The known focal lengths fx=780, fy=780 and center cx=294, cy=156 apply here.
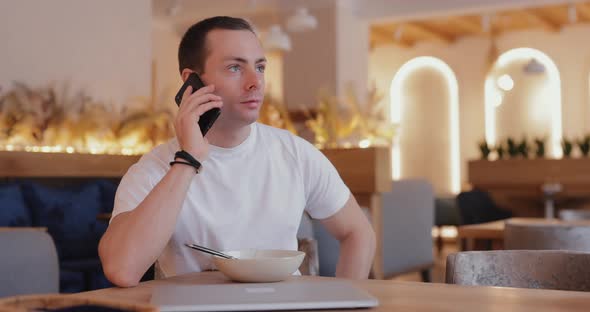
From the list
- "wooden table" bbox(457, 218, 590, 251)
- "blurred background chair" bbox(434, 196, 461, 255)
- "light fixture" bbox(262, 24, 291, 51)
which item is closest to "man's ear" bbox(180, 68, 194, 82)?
"wooden table" bbox(457, 218, 590, 251)

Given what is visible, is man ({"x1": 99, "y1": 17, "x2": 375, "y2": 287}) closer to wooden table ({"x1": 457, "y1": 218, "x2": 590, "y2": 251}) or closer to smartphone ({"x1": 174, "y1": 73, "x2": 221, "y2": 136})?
smartphone ({"x1": 174, "y1": 73, "x2": 221, "y2": 136})

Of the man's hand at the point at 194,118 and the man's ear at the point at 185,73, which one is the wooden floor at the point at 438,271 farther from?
the man's hand at the point at 194,118

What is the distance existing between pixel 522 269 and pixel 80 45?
16.7ft

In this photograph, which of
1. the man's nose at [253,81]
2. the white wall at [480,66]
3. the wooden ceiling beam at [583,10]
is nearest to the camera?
the man's nose at [253,81]

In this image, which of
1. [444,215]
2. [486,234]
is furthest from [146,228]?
[444,215]

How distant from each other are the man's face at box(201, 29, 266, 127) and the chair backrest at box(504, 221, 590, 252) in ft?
4.73

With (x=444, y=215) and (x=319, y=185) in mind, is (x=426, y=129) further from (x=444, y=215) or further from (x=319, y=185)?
(x=319, y=185)

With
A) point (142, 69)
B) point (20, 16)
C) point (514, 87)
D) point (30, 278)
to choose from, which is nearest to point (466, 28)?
point (514, 87)

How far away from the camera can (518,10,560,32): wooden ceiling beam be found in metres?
9.71

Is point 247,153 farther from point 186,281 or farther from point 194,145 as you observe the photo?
point 186,281

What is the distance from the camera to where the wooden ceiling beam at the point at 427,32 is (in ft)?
34.3

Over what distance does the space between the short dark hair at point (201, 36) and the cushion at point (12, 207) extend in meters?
3.30

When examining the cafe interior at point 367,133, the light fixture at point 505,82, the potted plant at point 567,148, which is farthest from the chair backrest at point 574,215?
the light fixture at point 505,82

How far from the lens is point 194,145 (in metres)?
1.53
